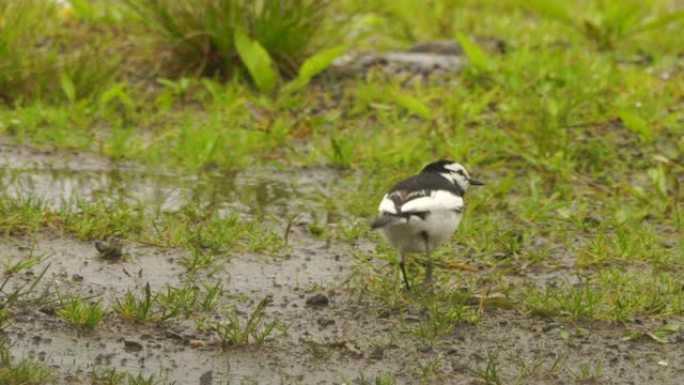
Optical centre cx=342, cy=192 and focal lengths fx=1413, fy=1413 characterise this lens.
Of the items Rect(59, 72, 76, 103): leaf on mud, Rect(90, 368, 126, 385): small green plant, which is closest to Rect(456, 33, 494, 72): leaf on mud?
Rect(59, 72, 76, 103): leaf on mud

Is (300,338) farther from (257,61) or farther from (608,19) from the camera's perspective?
(608,19)

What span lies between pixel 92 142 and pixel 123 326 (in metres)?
3.05

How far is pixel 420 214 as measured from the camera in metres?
5.86

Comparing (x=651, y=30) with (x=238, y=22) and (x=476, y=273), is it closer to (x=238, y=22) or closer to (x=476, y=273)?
(x=238, y=22)

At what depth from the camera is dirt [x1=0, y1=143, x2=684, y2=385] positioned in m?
5.34

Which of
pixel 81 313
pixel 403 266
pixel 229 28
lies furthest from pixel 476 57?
pixel 81 313

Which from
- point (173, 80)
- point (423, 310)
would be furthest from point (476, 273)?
point (173, 80)

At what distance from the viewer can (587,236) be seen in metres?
7.35

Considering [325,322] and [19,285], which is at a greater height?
[19,285]

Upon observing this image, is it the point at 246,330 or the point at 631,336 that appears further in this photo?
the point at 631,336

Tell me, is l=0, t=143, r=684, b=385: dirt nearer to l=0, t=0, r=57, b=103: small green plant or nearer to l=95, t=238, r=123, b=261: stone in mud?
l=95, t=238, r=123, b=261: stone in mud

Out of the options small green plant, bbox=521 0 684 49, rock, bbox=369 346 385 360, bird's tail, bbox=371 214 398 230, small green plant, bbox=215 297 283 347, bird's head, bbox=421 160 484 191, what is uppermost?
small green plant, bbox=521 0 684 49

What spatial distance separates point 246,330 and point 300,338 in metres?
0.26

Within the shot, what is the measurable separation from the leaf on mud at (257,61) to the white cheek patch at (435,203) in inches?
132
